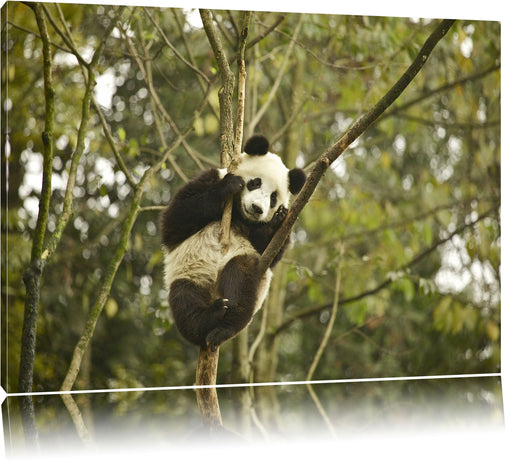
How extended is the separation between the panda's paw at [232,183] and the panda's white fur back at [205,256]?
29 cm

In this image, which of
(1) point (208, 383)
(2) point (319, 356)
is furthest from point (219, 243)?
(2) point (319, 356)

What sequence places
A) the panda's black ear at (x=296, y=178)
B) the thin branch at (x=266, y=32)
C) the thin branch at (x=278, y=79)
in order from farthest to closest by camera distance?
the thin branch at (x=278, y=79)
the thin branch at (x=266, y=32)
the panda's black ear at (x=296, y=178)

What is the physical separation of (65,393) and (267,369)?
1663 mm

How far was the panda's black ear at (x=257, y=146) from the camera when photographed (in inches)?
156

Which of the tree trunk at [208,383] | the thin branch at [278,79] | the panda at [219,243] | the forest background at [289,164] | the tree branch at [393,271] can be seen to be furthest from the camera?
the tree branch at [393,271]

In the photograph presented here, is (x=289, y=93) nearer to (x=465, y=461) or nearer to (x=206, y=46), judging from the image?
(x=206, y=46)

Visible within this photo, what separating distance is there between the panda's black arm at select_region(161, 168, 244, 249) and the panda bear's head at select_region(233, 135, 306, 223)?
4.1 inches

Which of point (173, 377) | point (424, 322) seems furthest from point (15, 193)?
point (424, 322)

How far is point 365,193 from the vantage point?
6.38 m

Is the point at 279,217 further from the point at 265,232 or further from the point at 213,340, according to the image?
the point at 213,340

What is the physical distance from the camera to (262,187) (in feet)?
12.8

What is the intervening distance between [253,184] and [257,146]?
0.76 ft

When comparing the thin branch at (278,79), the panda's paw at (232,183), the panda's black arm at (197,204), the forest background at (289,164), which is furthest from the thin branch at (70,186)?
the thin branch at (278,79)

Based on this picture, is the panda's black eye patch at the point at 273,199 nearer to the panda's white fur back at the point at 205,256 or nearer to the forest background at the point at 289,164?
the panda's white fur back at the point at 205,256
